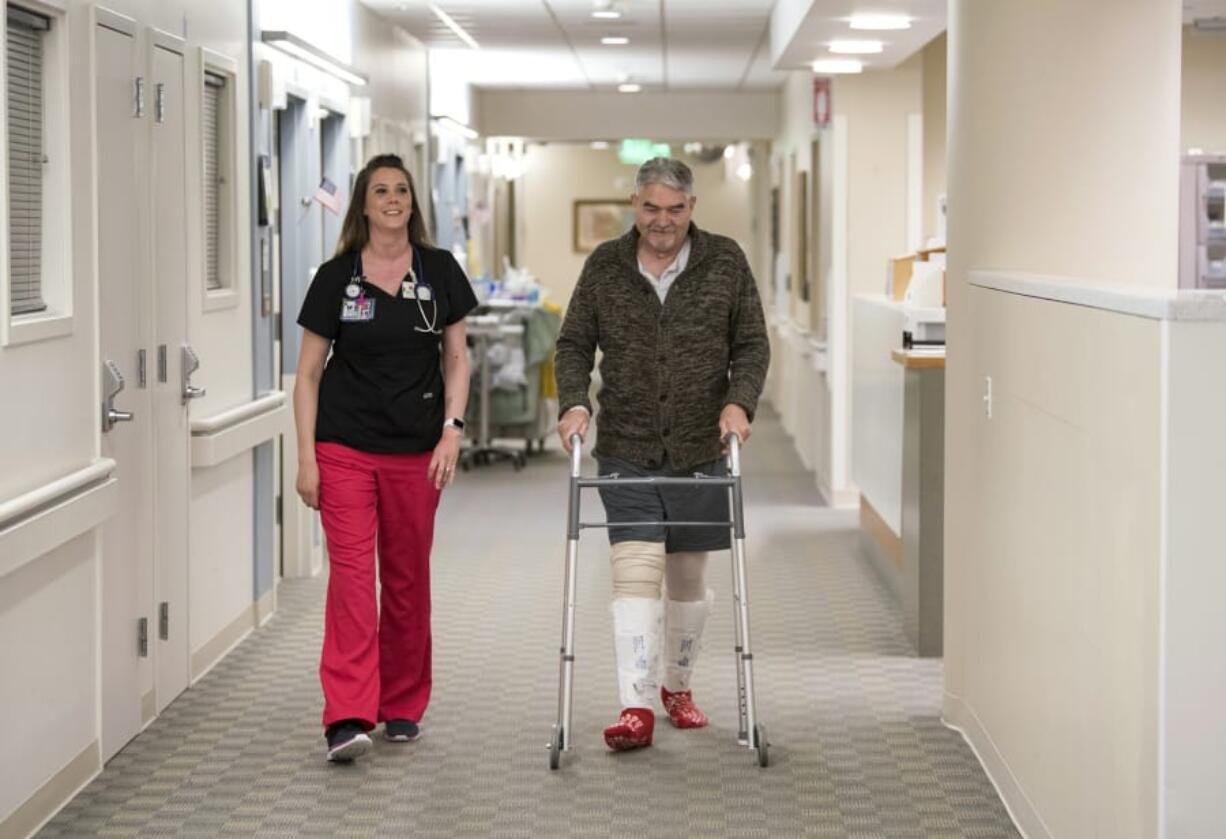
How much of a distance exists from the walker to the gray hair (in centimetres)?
70

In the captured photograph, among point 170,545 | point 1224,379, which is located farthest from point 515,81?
point 1224,379

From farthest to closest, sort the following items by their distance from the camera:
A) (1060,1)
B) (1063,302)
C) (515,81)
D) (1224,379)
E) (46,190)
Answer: (515,81) → (1060,1) → (46,190) → (1063,302) → (1224,379)

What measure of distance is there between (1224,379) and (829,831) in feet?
6.29

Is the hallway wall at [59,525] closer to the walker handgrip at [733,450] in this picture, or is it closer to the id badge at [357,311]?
the id badge at [357,311]

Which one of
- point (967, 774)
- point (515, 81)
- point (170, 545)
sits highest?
point (515, 81)

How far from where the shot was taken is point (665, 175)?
5270mm

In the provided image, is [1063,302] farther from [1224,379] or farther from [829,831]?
[829,831]

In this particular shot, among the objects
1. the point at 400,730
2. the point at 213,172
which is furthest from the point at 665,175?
the point at 213,172

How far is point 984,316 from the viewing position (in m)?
5.25

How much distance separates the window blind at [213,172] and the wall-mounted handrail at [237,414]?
0.46m

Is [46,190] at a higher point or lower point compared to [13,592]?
higher

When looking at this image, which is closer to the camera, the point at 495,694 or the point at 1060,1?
the point at 1060,1

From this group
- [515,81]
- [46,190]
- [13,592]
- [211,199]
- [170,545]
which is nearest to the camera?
[13,592]

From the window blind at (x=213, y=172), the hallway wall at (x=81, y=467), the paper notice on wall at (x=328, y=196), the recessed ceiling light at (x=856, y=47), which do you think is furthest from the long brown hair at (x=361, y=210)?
the recessed ceiling light at (x=856, y=47)
